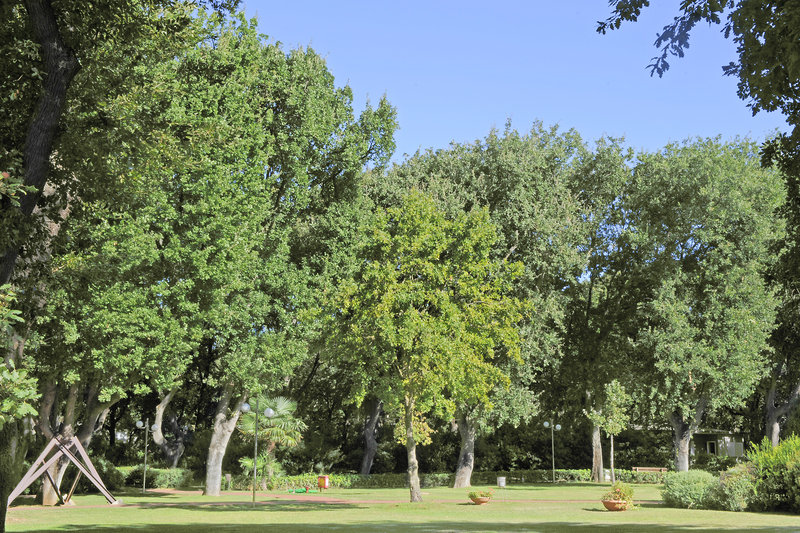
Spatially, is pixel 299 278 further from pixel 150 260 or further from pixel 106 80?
pixel 106 80

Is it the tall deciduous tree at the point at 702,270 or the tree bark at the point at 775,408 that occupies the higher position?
the tall deciduous tree at the point at 702,270

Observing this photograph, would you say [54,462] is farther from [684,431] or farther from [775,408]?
[775,408]

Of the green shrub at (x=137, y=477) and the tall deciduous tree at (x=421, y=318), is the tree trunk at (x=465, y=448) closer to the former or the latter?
the tall deciduous tree at (x=421, y=318)

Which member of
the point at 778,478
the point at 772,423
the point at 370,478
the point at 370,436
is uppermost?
the point at 772,423

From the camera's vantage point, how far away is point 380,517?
23.7 metres

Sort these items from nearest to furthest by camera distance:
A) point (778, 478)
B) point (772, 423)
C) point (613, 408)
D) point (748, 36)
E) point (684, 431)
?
point (748, 36), point (778, 478), point (684, 431), point (772, 423), point (613, 408)

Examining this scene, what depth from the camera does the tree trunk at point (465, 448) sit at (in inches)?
1676

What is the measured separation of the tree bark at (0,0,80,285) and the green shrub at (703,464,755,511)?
24.1 meters

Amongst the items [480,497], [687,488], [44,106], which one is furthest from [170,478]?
[44,106]

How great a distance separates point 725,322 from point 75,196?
34.7 m

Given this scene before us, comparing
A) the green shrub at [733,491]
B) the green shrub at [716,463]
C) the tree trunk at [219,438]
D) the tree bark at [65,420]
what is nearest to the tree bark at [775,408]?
the green shrub at [716,463]

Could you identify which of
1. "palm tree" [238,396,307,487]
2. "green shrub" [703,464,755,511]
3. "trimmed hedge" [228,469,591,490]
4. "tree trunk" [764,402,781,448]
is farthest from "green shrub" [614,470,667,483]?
"green shrub" [703,464,755,511]

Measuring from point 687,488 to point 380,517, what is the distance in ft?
39.3

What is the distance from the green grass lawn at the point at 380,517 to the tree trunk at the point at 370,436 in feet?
61.9
